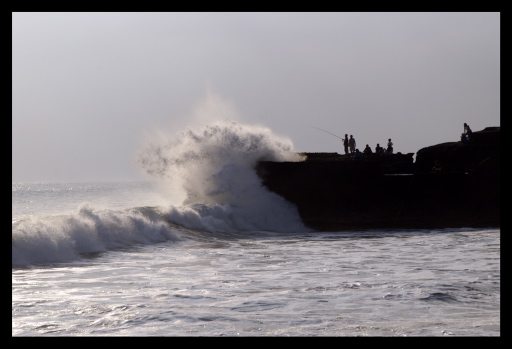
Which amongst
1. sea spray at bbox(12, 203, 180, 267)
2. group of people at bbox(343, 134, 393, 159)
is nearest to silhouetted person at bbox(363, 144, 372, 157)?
group of people at bbox(343, 134, 393, 159)

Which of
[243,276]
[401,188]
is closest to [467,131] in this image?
[401,188]

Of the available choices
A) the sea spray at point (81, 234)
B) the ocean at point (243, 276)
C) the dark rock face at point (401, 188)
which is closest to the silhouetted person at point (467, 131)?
the dark rock face at point (401, 188)

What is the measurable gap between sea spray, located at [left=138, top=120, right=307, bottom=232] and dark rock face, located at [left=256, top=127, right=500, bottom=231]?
27.7 inches

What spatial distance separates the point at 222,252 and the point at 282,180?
8198mm

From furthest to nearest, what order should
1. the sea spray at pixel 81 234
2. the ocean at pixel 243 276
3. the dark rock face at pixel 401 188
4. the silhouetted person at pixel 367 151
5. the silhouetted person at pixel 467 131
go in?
1. the silhouetted person at pixel 367 151
2. the silhouetted person at pixel 467 131
3. the dark rock face at pixel 401 188
4. the sea spray at pixel 81 234
5. the ocean at pixel 243 276

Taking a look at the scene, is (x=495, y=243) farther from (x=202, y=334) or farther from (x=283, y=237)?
(x=202, y=334)

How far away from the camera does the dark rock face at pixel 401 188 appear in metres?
21.4

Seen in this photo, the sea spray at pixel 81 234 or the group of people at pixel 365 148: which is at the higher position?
the group of people at pixel 365 148

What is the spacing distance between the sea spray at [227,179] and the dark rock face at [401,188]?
0.70m

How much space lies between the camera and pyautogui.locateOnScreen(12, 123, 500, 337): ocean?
23.2 feet

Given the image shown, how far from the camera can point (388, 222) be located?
2150 cm

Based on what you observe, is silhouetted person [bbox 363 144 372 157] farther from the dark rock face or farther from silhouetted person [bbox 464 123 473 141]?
silhouetted person [bbox 464 123 473 141]

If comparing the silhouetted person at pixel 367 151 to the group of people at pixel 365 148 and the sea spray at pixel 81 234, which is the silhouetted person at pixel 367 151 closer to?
the group of people at pixel 365 148
